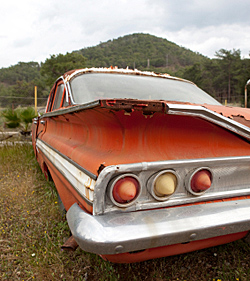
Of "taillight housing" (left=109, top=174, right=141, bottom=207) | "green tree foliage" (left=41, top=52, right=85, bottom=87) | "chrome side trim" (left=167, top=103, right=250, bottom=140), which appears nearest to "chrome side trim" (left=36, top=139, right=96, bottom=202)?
"taillight housing" (left=109, top=174, right=141, bottom=207)

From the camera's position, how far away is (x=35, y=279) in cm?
167

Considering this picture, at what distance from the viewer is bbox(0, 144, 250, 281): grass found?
5.41 feet

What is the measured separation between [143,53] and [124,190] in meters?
92.7

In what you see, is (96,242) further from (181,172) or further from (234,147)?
(234,147)

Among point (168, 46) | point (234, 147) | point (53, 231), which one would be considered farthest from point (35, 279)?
point (168, 46)

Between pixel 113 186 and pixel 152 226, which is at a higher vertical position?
pixel 113 186

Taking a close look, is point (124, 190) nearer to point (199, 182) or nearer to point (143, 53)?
point (199, 182)

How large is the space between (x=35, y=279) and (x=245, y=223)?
1.48 m

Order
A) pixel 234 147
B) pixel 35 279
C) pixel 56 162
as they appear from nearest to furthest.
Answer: pixel 234 147 → pixel 35 279 → pixel 56 162

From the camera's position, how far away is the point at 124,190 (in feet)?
3.54

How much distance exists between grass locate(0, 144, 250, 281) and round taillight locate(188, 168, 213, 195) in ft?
2.53

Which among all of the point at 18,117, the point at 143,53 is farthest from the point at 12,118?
the point at 143,53

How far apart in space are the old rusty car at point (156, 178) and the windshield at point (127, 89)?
690 mm

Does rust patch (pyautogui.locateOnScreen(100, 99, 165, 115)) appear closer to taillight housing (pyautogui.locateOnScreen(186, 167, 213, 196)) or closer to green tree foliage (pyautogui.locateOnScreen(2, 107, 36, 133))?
taillight housing (pyautogui.locateOnScreen(186, 167, 213, 196))
